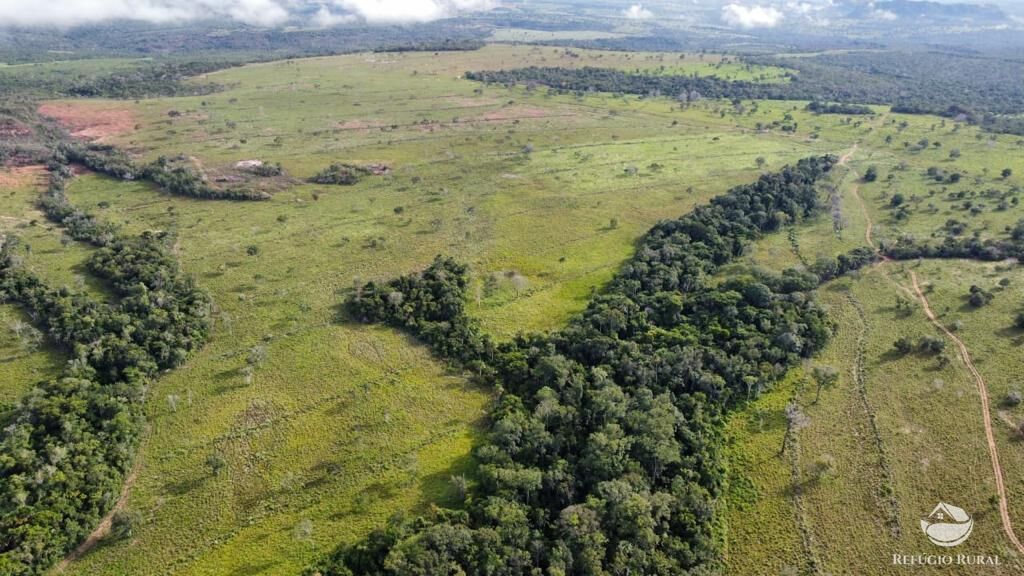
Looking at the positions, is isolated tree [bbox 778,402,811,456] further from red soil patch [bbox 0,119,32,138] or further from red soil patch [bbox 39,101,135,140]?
red soil patch [bbox 0,119,32,138]

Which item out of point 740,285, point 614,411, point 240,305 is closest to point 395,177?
point 240,305

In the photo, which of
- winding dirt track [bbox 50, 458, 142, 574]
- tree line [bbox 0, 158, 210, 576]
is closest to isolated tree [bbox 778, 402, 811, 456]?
winding dirt track [bbox 50, 458, 142, 574]

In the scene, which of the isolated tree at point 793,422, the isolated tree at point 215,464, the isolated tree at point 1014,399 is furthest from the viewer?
the isolated tree at point 1014,399

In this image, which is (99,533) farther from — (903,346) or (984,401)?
(984,401)

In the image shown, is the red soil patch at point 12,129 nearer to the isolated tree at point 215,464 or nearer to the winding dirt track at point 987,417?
the isolated tree at point 215,464

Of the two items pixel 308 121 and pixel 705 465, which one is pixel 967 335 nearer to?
pixel 705 465

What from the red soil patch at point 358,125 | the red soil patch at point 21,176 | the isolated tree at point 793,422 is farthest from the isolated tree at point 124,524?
the red soil patch at point 358,125
